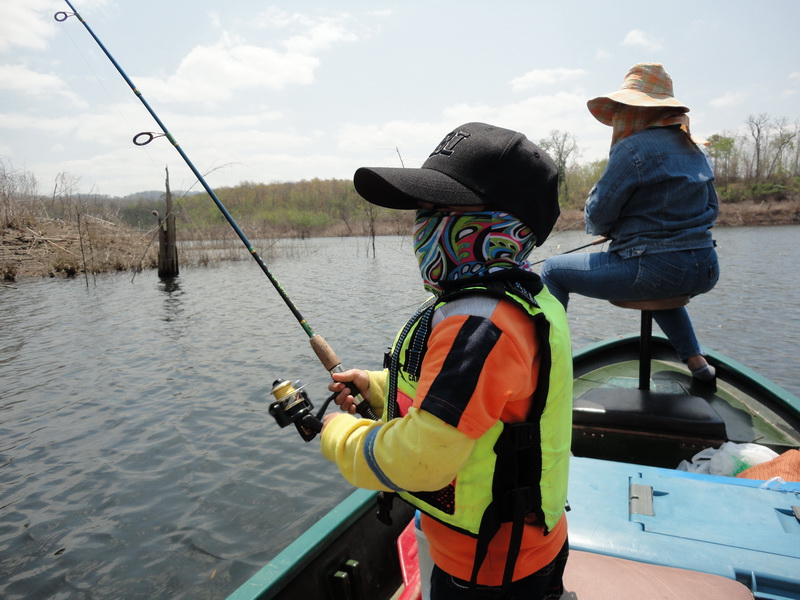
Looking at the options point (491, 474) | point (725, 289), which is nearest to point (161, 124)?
point (491, 474)

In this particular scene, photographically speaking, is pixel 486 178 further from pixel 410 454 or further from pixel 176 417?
pixel 176 417

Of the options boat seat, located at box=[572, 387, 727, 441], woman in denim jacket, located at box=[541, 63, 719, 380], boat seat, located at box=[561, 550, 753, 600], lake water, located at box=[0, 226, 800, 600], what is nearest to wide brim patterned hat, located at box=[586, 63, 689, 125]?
woman in denim jacket, located at box=[541, 63, 719, 380]

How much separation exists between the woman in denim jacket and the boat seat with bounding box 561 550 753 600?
1.76 metres

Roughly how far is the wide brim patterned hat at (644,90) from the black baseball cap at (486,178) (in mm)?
2003

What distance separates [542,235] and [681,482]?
1571mm

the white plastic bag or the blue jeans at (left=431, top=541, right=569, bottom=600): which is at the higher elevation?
the blue jeans at (left=431, top=541, right=569, bottom=600)

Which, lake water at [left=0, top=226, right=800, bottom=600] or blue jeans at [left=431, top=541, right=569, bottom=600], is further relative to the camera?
lake water at [left=0, top=226, right=800, bottom=600]

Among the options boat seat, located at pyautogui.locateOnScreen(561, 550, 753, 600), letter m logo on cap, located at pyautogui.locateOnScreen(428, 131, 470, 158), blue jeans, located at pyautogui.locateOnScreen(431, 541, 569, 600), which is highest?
letter m logo on cap, located at pyautogui.locateOnScreen(428, 131, 470, 158)

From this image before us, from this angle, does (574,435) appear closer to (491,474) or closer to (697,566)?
A: (697,566)

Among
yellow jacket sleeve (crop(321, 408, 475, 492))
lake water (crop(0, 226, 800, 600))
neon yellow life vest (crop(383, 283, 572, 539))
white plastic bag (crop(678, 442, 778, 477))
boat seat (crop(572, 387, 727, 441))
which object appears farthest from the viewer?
lake water (crop(0, 226, 800, 600))

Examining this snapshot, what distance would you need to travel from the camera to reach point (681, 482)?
2346 millimetres

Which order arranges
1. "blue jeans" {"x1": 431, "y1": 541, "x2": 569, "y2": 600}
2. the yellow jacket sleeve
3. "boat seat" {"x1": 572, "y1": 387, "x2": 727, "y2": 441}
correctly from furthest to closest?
1. "boat seat" {"x1": 572, "y1": 387, "x2": 727, "y2": 441}
2. "blue jeans" {"x1": 431, "y1": 541, "x2": 569, "y2": 600}
3. the yellow jacket sleeve

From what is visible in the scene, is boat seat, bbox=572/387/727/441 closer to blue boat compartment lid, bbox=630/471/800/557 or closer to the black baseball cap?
blue boat compartment lid, bbox=630/471/800/557

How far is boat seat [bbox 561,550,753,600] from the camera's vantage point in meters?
1.70
